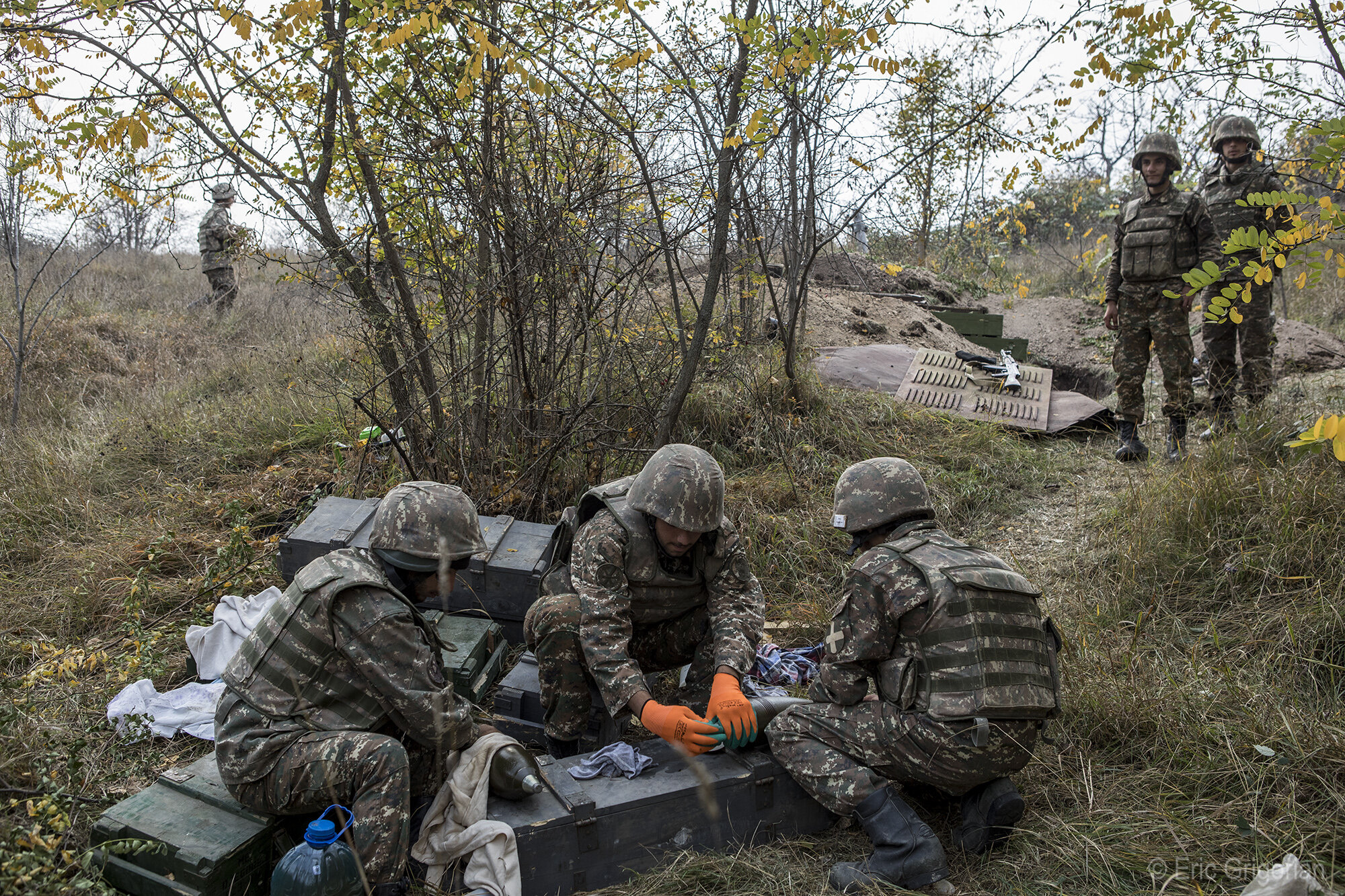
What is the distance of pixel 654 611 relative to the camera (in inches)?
134

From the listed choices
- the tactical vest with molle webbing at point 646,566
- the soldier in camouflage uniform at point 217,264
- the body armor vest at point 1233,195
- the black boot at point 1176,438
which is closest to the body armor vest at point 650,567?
the tactical vest with molle webbing at point 646,566

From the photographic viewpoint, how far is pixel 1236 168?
229 inches

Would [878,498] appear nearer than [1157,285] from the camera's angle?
Yes

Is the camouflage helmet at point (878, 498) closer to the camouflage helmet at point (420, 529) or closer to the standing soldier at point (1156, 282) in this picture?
the camouflage helmet at point (420, 529)

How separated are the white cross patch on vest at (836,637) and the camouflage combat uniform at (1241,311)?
4.14 m

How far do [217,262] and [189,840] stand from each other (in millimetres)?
10446

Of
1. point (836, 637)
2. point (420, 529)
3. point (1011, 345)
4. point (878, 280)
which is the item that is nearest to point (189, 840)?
point (420, 529)

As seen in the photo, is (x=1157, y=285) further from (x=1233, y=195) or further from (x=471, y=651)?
(x=471, y=651)

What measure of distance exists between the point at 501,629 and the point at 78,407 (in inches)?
222

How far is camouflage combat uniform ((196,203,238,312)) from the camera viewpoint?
36.1 feet

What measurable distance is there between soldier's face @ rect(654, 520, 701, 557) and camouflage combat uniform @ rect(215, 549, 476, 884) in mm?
972

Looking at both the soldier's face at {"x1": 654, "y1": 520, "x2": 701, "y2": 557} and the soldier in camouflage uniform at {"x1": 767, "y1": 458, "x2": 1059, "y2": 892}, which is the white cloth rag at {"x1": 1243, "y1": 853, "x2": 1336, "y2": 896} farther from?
the soldier's face at {"x1": 654, "y1": 520, "x2": 701, "y2": 557}

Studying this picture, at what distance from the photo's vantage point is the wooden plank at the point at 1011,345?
9211 mm

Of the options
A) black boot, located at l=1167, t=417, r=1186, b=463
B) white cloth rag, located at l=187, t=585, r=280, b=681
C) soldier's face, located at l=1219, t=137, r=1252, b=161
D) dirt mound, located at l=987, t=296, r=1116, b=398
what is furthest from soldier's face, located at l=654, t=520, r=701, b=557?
dirt mound, located at l=987, t=296, r=1116, b=398
